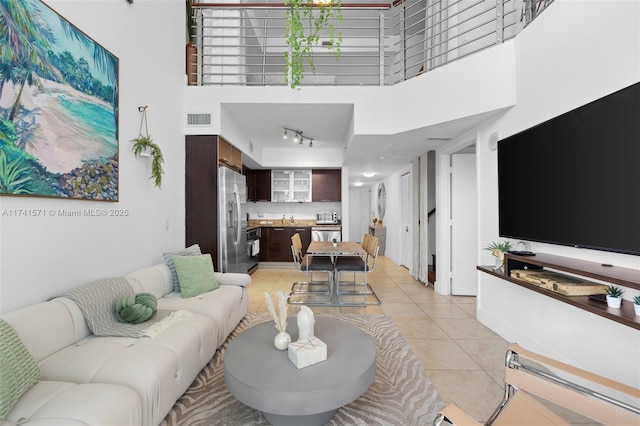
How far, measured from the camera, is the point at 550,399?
123cm

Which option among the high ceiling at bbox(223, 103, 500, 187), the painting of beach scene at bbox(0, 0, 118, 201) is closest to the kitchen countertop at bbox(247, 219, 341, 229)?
the high ceiling at bbox(223, 103, 500, 187)

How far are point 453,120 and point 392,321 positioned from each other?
2.42 m

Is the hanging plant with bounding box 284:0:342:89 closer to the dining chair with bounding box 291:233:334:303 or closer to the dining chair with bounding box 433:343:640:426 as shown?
the dining chair with bounding box 291:233:334:303

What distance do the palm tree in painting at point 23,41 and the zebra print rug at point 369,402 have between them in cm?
213

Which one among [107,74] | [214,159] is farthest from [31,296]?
[214,159]

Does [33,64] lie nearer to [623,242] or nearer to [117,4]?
[117,4]

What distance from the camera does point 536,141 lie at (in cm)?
242

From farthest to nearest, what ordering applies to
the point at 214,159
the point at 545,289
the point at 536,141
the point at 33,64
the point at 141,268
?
the point at 214,159
the point at 141,268
the point at 536,141
the point at 545,289
the point at 33,64

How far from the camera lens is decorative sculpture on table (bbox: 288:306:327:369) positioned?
167 centimetres

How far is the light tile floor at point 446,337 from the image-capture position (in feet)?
6.90

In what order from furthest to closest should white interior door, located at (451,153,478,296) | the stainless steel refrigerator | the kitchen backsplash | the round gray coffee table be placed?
the kitchen backsplash → white interior door, located at (451,153,478,296) → the stainless steel refrigerator → the round gray coffee table

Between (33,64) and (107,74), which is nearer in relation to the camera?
(33,64)

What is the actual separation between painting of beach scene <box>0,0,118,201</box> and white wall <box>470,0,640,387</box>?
3724 millimetres

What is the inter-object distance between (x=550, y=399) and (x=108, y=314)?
2657 mm
